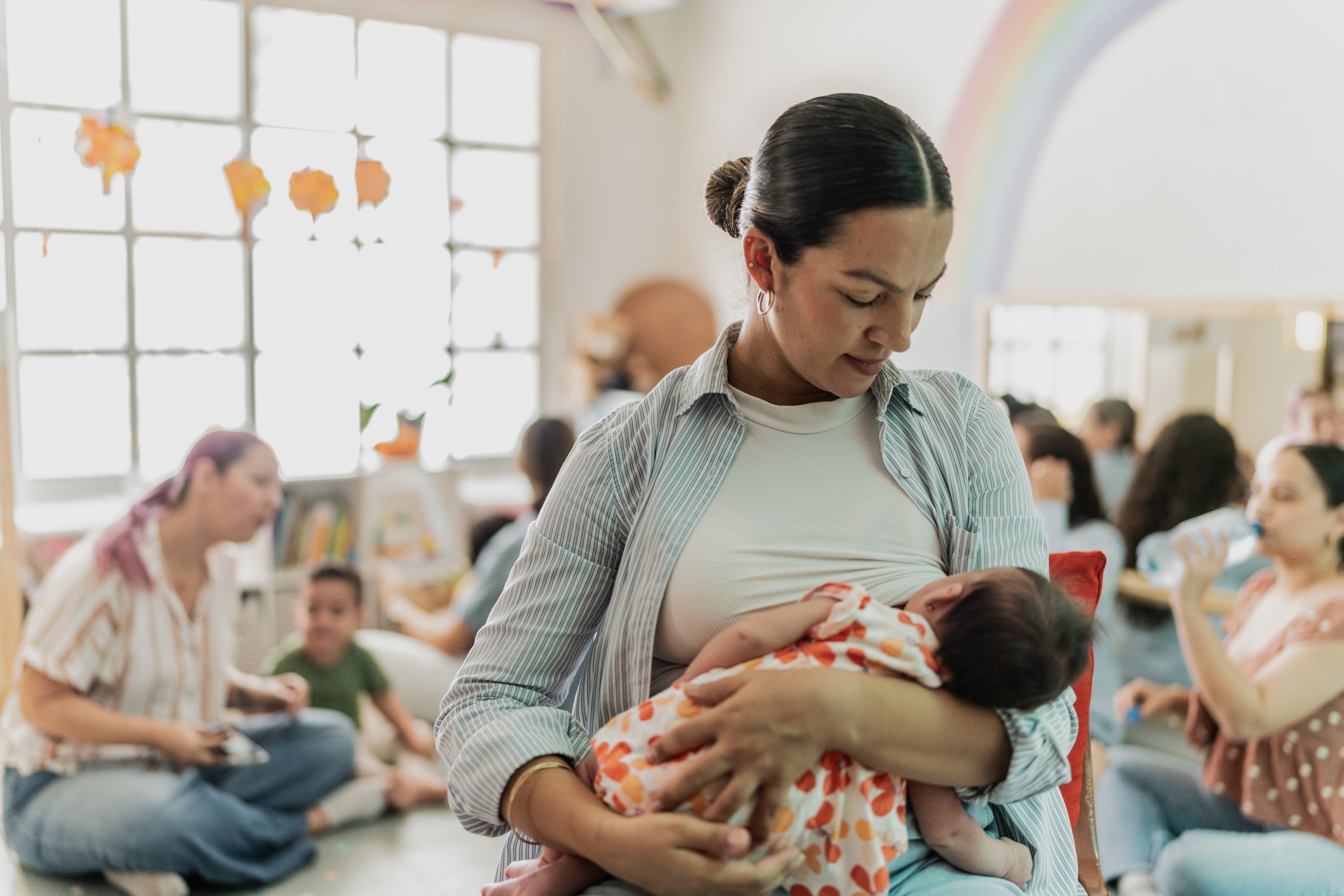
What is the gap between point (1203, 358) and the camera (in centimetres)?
344

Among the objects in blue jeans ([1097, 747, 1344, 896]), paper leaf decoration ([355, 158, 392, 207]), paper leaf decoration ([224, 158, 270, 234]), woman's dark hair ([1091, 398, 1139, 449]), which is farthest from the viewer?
paper leaf decoration ([355, 158, 392, 207])

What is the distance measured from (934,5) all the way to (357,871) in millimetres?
3546

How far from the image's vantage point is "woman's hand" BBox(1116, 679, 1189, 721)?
8.02 feet

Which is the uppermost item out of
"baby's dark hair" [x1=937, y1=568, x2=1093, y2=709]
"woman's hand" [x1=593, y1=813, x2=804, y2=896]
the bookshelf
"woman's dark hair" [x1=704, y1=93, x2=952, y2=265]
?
"woman's dark hair" [x1=704, y1=93, x2=952, y2=265]

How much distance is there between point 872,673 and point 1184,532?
4.84ft

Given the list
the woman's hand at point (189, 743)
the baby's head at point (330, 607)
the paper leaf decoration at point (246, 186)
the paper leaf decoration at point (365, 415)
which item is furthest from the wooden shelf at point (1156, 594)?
the paper leaf decoration at point (246, 186)

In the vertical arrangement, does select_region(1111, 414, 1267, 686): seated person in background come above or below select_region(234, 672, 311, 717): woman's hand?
above

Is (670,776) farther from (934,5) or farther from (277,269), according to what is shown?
(277,269)

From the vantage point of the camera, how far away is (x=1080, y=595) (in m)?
1.57

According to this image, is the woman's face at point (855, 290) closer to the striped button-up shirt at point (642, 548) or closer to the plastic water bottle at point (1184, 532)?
the striped button-up shirt at point (642, 548)

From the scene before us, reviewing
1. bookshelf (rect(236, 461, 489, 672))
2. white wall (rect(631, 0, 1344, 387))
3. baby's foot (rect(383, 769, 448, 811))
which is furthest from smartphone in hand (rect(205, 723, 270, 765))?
white wall (rect(631, 0, 1344, 387))

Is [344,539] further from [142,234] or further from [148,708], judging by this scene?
[148,708]

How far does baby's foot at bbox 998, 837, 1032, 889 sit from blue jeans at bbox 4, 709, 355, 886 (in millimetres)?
2159

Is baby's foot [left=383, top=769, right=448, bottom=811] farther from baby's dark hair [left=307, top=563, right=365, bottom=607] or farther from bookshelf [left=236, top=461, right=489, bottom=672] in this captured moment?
bookshelf [left=236, top=461, right=489, bottom=672]
